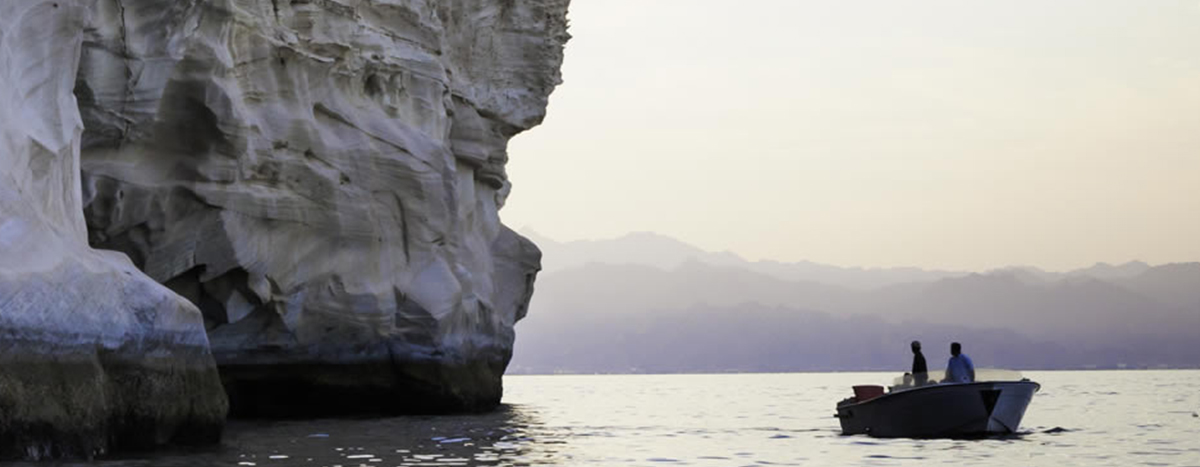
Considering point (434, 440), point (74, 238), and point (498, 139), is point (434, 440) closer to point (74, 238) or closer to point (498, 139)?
point (74, 238)

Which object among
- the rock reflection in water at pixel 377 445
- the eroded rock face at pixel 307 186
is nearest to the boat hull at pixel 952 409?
the rock reflection in water at pixel 377 445

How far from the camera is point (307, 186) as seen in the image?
2955 cm

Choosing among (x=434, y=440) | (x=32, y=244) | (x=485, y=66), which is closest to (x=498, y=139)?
(x=485, y=66)

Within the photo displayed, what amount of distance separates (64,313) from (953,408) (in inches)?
528

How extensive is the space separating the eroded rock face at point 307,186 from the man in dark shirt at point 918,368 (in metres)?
11.8

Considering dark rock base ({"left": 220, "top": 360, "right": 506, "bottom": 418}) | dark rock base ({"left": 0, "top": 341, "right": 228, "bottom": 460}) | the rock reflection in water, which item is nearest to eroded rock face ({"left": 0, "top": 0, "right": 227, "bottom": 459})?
dark rock base ({"left": 0, "top": 341, "right": 228, "bottom": 460})

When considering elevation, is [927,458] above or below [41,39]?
below

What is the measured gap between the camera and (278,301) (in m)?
29.3

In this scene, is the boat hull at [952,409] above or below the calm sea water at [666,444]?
above

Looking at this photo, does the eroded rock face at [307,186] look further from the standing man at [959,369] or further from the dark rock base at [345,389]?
the standing man at [959,369]

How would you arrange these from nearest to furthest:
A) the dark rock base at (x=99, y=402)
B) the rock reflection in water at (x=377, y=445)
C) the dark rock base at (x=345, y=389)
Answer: the dark rock base at (x=99, y=402) < the rock reflection in water at (x=377, y=445) < the dark rock base at (x=345, y=389)

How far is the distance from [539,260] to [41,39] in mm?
24100

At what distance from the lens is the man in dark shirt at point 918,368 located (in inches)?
946

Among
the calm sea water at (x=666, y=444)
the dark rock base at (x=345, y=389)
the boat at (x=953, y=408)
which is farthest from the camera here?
the dark rock base at (x=345, y=389)
